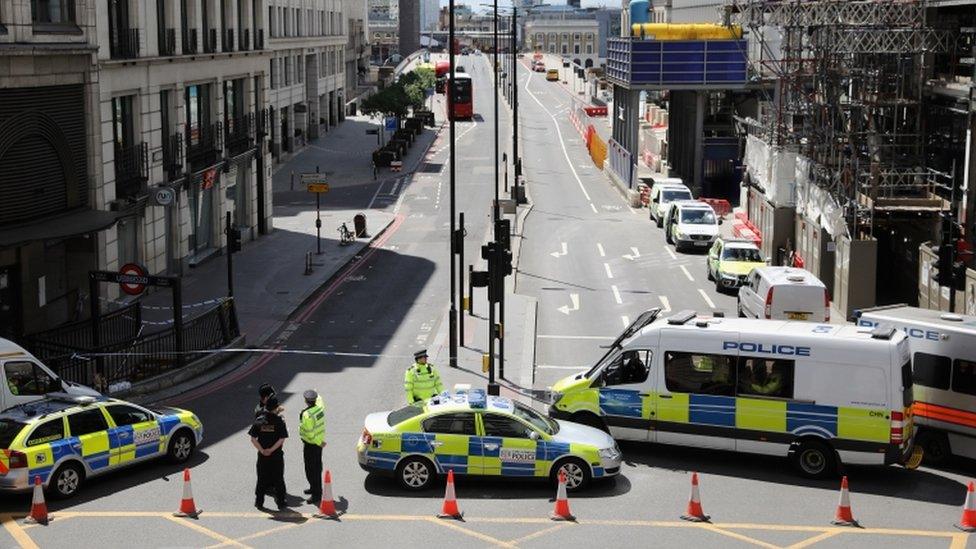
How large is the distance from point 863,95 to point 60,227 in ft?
81.1

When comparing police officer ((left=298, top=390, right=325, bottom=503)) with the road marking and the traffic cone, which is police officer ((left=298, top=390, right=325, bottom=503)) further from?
the road marking

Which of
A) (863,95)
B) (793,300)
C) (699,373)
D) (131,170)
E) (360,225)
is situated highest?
(863,95)

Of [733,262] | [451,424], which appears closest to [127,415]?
[451,424]

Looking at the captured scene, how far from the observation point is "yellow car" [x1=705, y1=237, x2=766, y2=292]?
4262cm

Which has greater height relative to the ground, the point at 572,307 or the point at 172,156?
the point at 172,156

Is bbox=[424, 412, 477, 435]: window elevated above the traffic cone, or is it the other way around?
bbox=[424, 412, 477, 435]: window

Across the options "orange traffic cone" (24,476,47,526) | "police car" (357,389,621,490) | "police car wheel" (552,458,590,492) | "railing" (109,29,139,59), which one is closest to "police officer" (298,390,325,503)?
"police car" (357,389,621,490)

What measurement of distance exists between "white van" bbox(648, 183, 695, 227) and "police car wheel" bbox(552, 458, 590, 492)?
38889 millimetres

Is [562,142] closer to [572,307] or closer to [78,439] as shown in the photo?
[572,307]

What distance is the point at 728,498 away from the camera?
20516 mm

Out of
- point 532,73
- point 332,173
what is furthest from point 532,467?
point 532,73

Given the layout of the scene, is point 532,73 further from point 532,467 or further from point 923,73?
point 532,467

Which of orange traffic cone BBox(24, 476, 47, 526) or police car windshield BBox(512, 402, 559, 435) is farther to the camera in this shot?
police car windshield BBox(512, 402, 559, 435)

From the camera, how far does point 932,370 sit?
23.2 metres
